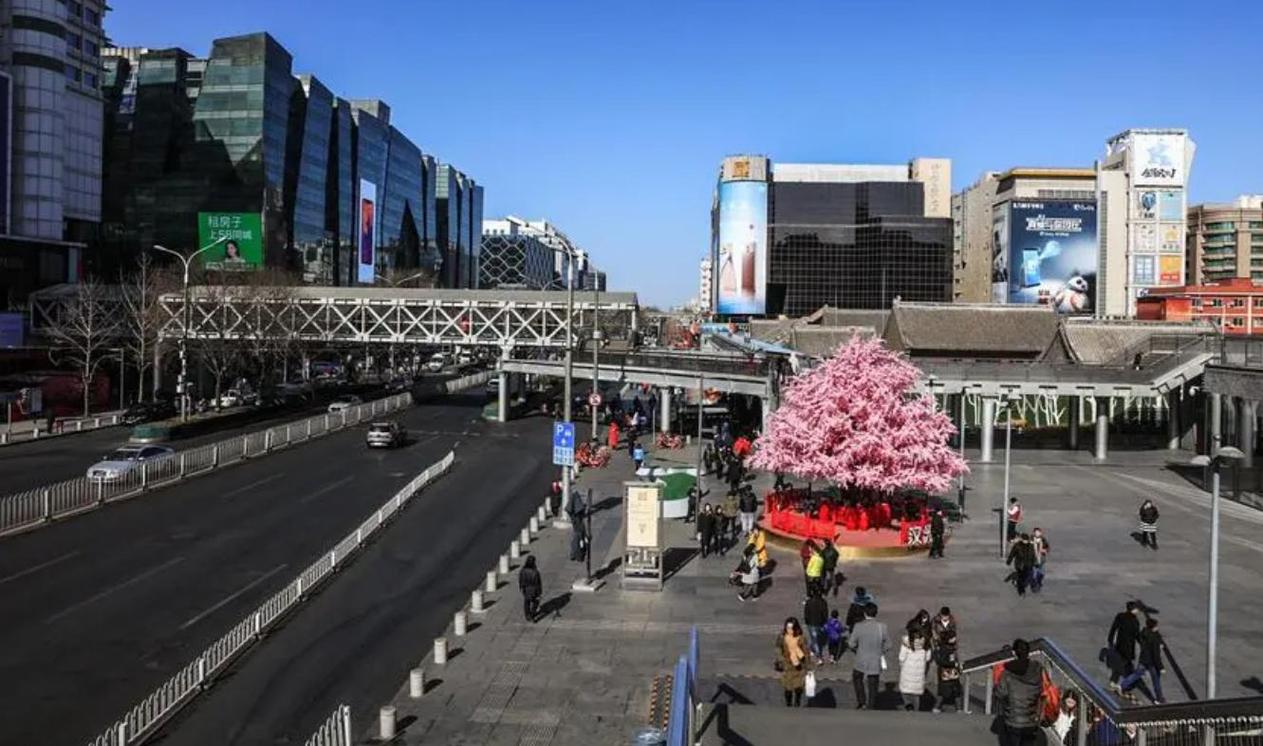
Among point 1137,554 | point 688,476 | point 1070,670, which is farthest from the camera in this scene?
point 688,476

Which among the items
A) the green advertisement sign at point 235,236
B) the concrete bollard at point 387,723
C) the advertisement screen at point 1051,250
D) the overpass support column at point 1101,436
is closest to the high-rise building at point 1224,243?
the advertisement screen at point 1051,250

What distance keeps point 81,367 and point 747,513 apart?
56.2 m

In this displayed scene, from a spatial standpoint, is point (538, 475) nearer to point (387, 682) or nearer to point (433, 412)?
point (387, 682)

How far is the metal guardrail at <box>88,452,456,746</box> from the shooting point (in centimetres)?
1438

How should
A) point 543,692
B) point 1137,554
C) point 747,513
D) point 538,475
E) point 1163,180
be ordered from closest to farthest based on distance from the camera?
point 543,692 < point 1137,554 < point 747,513 < point 538,475 < point 1163,180

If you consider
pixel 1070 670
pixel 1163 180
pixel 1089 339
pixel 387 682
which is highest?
pixel 1163 180

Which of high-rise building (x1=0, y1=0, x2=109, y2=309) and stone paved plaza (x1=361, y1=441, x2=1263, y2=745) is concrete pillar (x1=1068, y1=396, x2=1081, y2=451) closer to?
stone paved plaza (x1=361, y1=441, x2=1263, y2=745)

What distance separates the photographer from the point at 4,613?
20.5 metres

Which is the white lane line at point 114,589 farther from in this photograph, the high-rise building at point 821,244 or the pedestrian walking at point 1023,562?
the high-rise building at point 821,244

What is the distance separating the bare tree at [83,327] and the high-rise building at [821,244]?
3979 inches

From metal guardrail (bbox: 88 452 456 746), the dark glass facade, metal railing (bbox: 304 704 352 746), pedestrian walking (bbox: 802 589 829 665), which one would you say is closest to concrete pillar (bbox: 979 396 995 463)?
metal guardrail (bbox: 88 452 456 746)

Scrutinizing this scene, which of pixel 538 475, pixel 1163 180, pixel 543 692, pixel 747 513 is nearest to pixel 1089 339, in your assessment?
pixel 538 475

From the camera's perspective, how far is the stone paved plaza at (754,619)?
15.7m

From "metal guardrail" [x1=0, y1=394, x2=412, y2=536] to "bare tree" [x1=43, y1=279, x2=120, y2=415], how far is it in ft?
63.9
